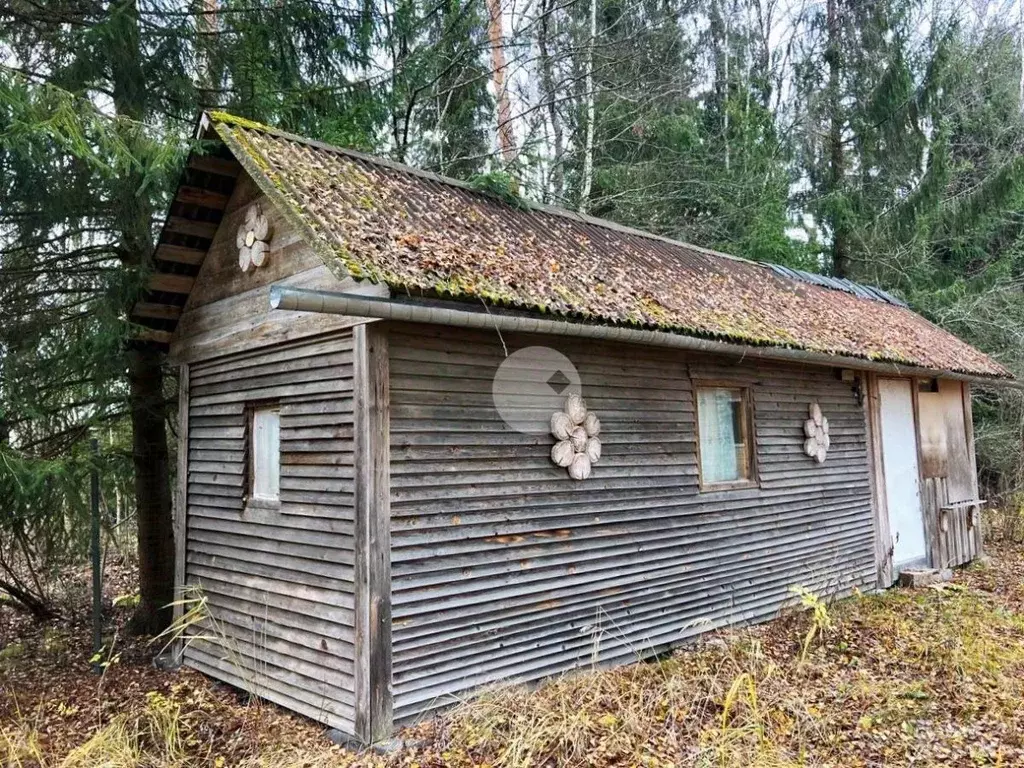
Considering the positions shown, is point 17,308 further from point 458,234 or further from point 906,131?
point 906,131

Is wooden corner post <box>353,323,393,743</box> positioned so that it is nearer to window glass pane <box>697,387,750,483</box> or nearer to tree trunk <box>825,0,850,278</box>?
window glass pane <box>697,387,750,483</box>

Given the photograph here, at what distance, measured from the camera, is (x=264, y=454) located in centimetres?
586

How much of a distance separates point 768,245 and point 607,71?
179 inches

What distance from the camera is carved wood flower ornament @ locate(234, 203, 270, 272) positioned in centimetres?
570

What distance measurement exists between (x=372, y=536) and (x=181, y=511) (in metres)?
3.05

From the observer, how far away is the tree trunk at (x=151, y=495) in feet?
23.5

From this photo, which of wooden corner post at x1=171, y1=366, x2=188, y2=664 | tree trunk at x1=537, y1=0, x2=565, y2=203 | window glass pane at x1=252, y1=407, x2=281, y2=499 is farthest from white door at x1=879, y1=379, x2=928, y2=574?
wooden corner post at x1=171, y1=366, x2=188, y2=664

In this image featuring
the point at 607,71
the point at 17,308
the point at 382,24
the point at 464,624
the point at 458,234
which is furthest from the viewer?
the point at 607,71

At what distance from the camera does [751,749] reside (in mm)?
4164

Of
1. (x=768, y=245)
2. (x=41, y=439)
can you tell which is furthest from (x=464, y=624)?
(x=768, y=245)

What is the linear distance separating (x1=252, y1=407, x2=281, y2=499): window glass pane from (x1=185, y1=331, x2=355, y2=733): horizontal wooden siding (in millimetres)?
113

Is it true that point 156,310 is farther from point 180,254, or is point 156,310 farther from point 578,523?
point 578,523

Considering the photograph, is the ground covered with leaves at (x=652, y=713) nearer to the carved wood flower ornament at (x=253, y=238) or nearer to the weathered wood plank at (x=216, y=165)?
the carved wood flower ornament at (x=253, y=238)

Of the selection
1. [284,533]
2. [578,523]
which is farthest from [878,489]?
[284,533]
